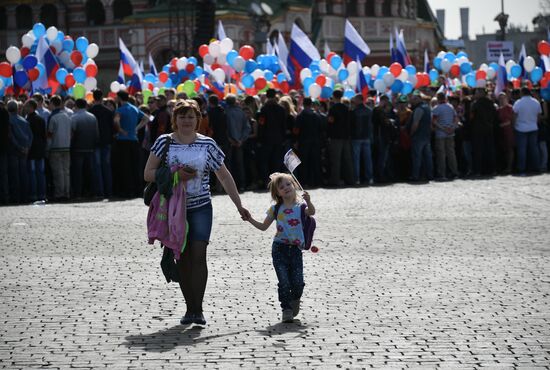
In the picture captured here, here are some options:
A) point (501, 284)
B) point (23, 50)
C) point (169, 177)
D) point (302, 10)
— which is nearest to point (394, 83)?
point (23, 50)

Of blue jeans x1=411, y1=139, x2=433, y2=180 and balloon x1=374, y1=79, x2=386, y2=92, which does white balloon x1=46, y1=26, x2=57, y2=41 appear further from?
blue jeans x1=411, y1=139, x2=433, y2=180

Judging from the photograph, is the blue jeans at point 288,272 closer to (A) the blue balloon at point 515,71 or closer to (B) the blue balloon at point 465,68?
(A) the blue balloon at point 515,71

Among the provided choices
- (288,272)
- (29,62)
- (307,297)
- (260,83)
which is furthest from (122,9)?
(288,272)

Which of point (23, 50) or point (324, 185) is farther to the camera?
point (23, 50)

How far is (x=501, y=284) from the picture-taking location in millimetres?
11188

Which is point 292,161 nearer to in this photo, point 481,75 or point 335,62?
point 335,62

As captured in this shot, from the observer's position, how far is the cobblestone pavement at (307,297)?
8.26 m

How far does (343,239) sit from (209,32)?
23214 mm

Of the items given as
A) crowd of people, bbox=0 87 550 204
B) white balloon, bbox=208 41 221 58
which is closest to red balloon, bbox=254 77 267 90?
white balloon, bbox=208 41 221 58

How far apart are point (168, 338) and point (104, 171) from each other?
14.5 m

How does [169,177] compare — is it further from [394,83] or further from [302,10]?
[302,10]

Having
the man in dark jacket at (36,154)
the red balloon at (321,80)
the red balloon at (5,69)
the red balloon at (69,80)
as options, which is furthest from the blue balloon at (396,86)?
the man in dark jacket at (36,154)

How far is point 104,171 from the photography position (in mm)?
23109

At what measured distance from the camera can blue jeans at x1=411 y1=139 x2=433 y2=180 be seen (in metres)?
25.1
